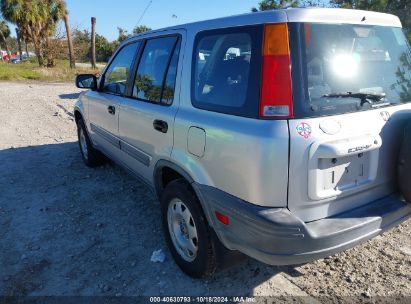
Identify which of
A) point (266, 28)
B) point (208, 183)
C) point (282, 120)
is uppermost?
point (266, 28)

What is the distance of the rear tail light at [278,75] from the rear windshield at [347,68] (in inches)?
1.5

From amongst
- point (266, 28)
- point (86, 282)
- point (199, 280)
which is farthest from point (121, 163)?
point (266, 28)

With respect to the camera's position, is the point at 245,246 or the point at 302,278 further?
the point at 302,278

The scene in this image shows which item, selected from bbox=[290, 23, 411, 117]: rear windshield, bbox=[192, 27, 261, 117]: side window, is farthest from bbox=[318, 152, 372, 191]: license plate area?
bbox=[192, 27, 261, 117]: side window

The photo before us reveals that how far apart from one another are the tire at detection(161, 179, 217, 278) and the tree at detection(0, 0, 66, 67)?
29.4 meters

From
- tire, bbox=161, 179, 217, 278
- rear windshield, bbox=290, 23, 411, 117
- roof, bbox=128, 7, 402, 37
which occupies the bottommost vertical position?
tire, bbox=161, 179, 217, 278

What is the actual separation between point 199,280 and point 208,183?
2.95ft

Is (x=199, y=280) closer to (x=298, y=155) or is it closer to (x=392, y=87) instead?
(x=298, y=155)

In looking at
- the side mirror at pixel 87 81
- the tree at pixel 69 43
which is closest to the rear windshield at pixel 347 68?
the side mirror at pixel 87 81

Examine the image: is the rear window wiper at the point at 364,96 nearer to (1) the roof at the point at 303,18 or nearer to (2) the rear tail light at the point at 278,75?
(2) the rear tail light at the point at 278,75

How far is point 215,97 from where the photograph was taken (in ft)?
8.10

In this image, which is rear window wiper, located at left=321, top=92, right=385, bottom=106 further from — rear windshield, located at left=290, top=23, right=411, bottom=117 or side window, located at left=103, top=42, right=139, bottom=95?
side window, located at left=103, top=42, right=139, bottom=95

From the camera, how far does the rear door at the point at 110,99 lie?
3.95 m

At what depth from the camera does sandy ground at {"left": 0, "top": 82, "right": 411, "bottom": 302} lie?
9.29 ft
